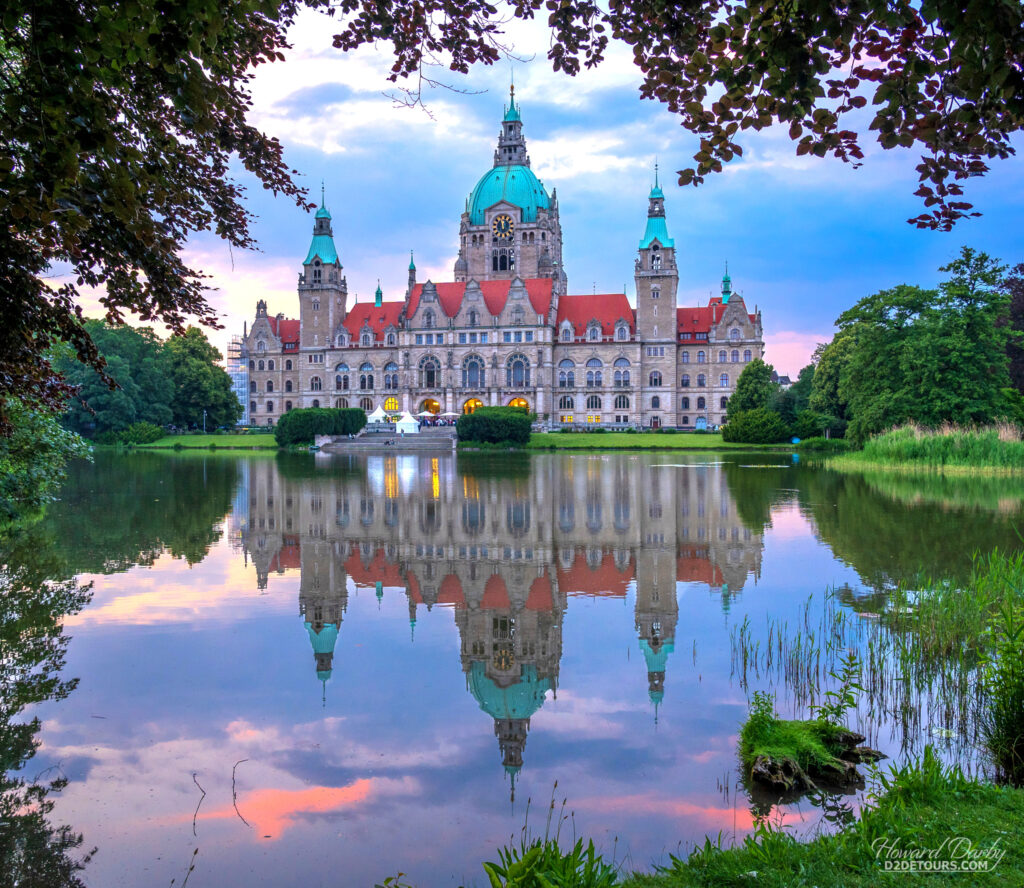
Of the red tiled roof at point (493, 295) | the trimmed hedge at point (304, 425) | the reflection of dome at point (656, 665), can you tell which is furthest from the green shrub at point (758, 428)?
the reflection of dome at point (656, 665)

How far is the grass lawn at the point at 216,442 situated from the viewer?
59219 millimetres

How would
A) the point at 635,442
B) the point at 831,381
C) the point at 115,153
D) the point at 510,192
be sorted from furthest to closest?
the point at 510,192, the point at 635,442, the point at 831,381, the point at 115,153

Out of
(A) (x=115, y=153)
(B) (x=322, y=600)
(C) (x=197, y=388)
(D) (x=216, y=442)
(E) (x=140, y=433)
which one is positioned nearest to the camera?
(A) (x=115, y=153)

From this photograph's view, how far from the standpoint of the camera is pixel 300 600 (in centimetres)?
930

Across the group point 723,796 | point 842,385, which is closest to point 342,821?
point 723,796

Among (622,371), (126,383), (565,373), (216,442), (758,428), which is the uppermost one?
(622,371)

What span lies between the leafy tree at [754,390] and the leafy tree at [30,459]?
1921 inches

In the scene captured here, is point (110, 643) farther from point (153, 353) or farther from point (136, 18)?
point (153, 353)

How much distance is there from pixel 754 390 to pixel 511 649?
176ft

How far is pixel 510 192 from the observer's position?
299ft

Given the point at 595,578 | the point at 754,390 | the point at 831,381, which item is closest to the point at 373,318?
the point at 754,390

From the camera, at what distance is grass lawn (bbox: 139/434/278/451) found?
194ft

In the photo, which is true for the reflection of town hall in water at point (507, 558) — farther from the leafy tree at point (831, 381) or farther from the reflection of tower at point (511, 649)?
the leafy tree at point (831, 381)

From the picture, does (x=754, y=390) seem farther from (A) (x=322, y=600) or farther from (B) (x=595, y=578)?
(A) (x=322, y=600)
